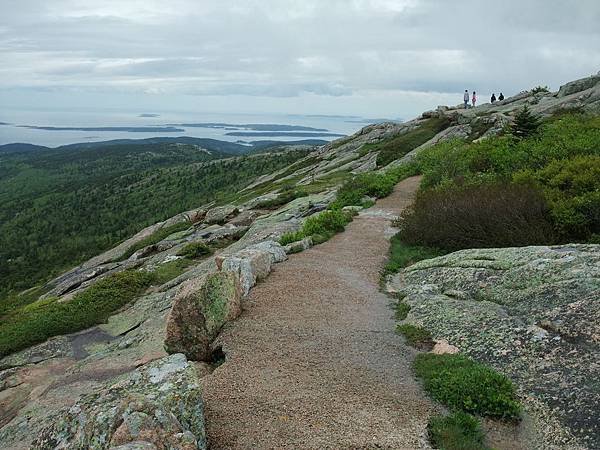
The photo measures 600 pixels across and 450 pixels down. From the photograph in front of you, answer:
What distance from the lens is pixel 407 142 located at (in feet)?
189

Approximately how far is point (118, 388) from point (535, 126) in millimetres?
32556

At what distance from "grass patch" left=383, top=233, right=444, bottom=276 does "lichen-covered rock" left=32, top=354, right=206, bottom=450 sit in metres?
10.6

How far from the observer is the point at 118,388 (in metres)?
8.59

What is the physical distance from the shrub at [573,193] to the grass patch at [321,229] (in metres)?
8.08

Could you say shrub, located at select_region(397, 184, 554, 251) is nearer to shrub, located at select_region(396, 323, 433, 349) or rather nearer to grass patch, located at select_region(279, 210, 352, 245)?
grass patch, located at select_region(279, 210, 352, 245)

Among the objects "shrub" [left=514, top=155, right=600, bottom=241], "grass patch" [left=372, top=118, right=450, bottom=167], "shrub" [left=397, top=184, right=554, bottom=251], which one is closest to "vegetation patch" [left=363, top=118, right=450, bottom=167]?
"grass patch" [left=372, top=118, right=450, bottom=167]

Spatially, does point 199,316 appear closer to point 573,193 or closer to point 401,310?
point 401,310

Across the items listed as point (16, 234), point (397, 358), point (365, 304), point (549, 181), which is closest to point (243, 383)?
point (397, 358)

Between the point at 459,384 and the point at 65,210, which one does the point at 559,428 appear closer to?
the point at 459,384

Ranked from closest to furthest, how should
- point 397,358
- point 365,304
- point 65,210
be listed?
point 397,358, point 365,304, point 65,210

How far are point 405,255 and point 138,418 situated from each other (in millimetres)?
13510

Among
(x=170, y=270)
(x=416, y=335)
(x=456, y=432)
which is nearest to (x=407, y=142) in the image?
(x=170, y=270)

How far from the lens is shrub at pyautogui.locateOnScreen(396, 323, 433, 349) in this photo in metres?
11.9

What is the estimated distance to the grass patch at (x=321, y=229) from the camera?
22.2 metres
